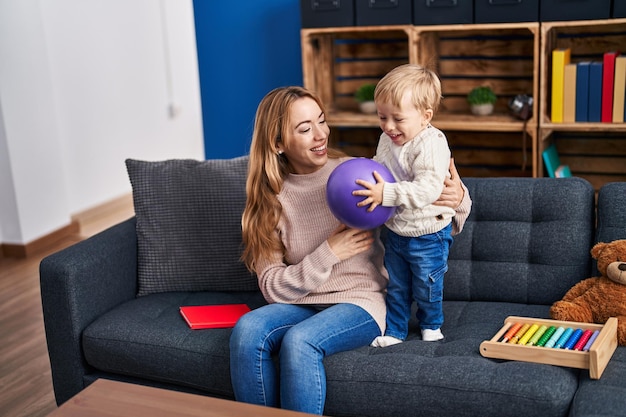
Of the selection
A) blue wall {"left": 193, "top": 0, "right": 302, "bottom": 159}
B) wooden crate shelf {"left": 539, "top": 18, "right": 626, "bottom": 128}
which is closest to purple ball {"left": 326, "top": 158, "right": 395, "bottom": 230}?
wooden crate shelf {"left": 539, "top": 18, "right": 626, "bottom": 128}

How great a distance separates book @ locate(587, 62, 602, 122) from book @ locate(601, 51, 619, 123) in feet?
0.05

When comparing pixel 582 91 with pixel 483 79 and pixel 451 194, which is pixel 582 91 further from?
pixel 451 194

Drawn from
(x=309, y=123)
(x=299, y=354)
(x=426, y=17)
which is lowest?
(x=299, y=354)

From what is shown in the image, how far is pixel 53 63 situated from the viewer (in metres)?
4.96

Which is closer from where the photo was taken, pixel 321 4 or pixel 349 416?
pixel 349 416

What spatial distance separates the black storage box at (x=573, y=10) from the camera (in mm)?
3129

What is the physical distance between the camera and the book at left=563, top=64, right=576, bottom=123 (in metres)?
3.27

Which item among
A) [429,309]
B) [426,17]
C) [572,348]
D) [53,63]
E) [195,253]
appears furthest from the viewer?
[53,63]

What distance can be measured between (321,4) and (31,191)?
7.02ft

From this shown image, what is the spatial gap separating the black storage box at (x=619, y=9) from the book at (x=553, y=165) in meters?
0.64

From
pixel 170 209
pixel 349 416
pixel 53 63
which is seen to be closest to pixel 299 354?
pixel 349 416

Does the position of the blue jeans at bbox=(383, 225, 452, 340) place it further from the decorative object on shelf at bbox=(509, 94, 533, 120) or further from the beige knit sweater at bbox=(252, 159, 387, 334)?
the decorative object on shelf at bbox=(509, 94, 533, 120)

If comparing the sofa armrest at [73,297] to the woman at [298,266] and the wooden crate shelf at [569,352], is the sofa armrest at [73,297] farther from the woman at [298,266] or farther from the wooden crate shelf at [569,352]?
the wooden crate shelf at [569,352]

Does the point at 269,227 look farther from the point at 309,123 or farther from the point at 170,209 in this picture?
the point at 170,209
